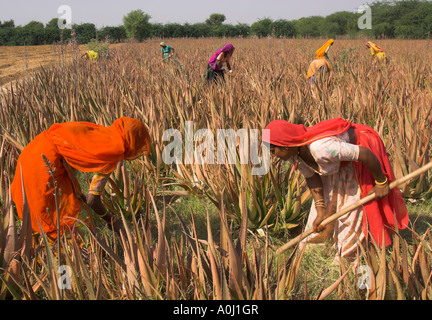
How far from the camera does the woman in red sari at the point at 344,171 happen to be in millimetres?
1681

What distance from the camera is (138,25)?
28.4m

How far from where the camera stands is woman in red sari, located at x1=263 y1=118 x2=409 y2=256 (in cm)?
168

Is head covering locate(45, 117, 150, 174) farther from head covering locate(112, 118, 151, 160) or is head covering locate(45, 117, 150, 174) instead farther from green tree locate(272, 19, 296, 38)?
green tree locate(272, 19, 296, 38)

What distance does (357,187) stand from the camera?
1.89 m

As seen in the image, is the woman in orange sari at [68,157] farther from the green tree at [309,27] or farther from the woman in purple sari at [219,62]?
the green tree at [309,27]

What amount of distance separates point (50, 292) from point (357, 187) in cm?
147

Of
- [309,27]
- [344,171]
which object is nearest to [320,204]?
[344,171]

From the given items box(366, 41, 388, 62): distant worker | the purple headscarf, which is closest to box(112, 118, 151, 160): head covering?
the purple headscarf

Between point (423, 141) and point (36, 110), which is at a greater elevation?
point (36, 110)

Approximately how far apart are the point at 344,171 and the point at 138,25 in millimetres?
29230

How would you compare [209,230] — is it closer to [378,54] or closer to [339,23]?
[378,54]

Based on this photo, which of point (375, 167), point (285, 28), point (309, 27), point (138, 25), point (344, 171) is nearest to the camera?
point (375, 167)
